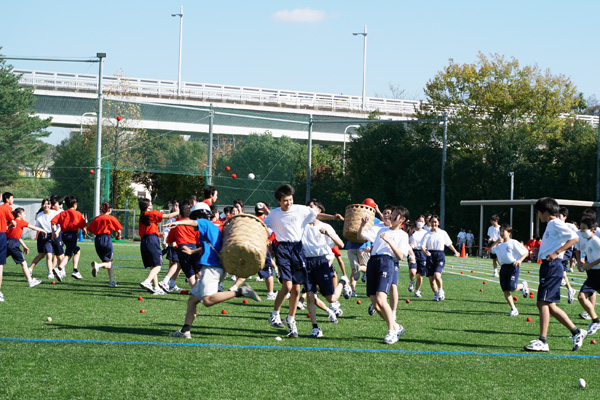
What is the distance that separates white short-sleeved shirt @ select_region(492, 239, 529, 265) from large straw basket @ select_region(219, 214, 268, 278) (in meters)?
5.22

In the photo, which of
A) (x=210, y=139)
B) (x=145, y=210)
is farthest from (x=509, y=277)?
(x=210, y=139)

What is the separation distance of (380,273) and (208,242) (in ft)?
6.93

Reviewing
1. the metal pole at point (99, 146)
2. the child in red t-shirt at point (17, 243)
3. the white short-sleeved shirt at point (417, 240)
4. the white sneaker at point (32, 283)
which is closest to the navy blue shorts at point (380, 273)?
the white short-sleeved shirt at point (417, 240)

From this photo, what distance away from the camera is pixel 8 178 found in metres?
44.1

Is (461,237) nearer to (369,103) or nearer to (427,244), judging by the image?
(369,103)

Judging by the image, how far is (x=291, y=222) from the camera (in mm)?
9188

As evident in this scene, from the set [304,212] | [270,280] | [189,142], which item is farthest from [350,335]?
[189,142]

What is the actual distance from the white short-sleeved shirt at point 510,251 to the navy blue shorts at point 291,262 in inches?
168

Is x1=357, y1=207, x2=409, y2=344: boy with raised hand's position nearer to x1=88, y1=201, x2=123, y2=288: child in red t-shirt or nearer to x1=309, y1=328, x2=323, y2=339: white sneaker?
x1=309, y1=328, x2=323, y2=339: white sneaker

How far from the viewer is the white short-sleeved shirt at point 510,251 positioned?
11.9 metres

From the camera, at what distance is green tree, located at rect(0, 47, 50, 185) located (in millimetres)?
45344

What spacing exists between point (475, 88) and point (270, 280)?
33.7 meters

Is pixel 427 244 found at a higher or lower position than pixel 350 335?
higher

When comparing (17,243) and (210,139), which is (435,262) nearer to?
(17,243)
